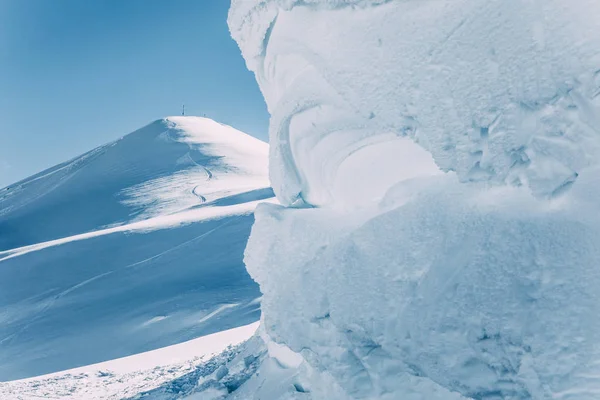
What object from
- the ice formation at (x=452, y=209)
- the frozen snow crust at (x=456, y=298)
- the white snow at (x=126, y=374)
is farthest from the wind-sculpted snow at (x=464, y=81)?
the white snow at (x=126, y=374)

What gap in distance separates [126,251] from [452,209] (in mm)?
14899

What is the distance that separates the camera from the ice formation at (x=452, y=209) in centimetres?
265

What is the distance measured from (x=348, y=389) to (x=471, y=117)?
80.2 inches

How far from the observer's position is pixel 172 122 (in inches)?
1260

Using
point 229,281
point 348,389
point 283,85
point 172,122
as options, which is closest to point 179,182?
point 172,122

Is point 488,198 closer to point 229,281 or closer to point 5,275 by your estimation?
point 229,281

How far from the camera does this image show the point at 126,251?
1638 centimetres

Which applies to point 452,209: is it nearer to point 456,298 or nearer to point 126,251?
point 456,298

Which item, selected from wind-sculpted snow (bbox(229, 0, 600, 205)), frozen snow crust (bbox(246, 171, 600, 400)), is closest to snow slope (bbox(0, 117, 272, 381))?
frozen snow crust (bbox(246, 171, 600, 400))

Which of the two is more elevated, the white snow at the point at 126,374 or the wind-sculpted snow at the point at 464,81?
the wind-sculpted snow at the point at 464,81

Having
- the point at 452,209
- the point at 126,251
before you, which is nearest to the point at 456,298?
the point at 452,209

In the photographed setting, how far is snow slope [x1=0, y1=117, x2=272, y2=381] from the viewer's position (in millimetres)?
11578

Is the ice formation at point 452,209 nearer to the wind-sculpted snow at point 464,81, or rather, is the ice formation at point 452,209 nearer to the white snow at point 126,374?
the wind-sculpted snow at point 464,81

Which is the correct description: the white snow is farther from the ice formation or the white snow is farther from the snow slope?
the ice formation
